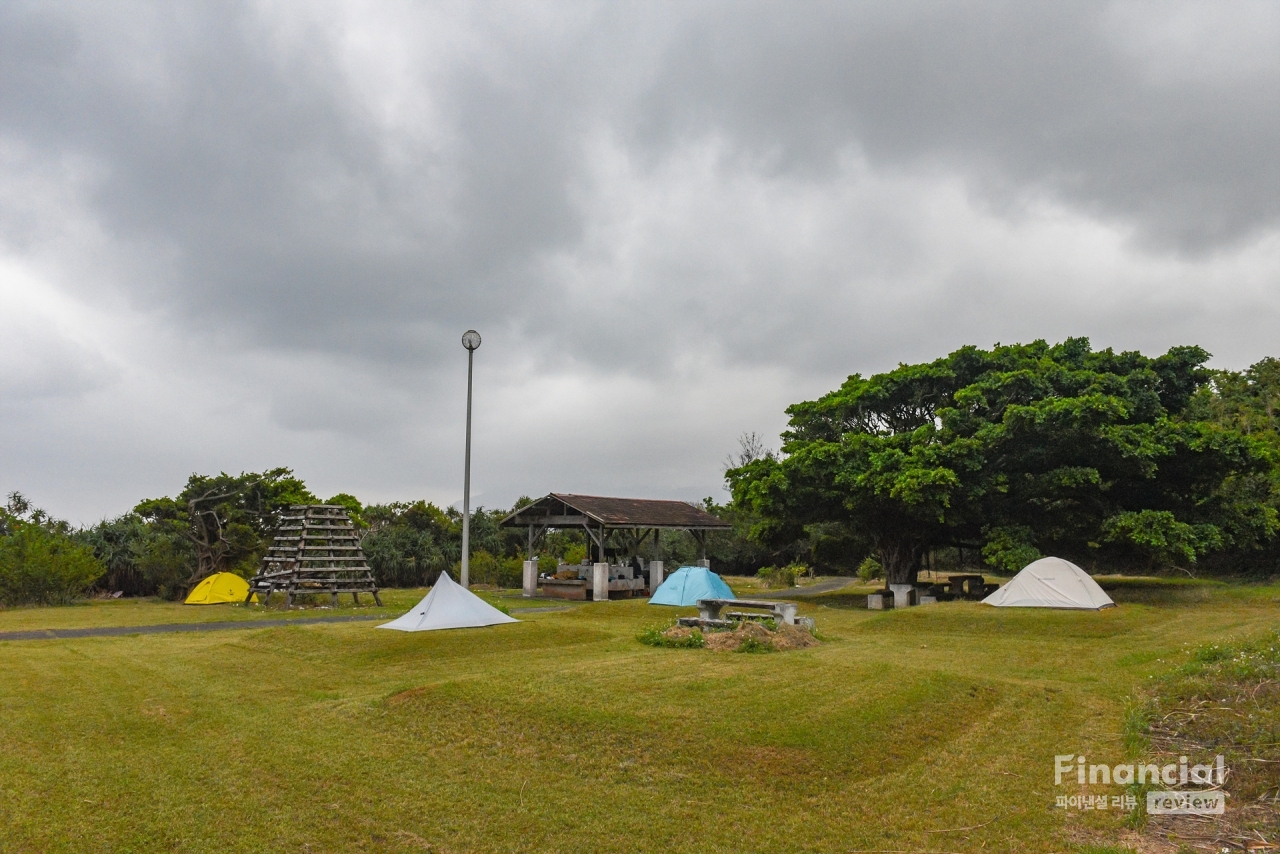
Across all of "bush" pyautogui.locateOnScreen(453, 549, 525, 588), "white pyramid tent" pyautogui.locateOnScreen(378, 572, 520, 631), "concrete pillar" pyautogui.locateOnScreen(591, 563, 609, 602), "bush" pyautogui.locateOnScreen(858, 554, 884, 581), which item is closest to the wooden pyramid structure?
"concrete pillar" pyautogui.locateOnScreen(591, 563, 609, 602)

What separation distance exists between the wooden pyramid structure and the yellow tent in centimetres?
155

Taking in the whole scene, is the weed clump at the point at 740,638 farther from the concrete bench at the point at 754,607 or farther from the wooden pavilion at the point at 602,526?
the wooden pavilion at the point at 602,526

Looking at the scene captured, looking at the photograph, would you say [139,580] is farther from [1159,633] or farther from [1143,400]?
[1143,400]

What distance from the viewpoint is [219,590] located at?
27.6m

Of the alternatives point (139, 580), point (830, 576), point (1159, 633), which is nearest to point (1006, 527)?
point (1159, 633)

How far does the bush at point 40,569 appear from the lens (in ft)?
84.0

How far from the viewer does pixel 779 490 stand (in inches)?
953

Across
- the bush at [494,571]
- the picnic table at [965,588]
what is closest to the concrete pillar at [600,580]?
the bush at [494,571]

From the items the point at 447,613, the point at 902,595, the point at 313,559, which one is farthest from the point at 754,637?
the point at 313,559

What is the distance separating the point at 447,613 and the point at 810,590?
19225 mm

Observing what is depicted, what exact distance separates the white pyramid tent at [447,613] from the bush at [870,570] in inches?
938

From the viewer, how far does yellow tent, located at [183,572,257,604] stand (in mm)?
27330

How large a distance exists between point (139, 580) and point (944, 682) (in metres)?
32.9

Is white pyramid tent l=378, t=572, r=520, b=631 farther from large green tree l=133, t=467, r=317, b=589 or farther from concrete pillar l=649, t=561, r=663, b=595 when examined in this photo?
large green tree l=133, t=467, r=317, b=589
